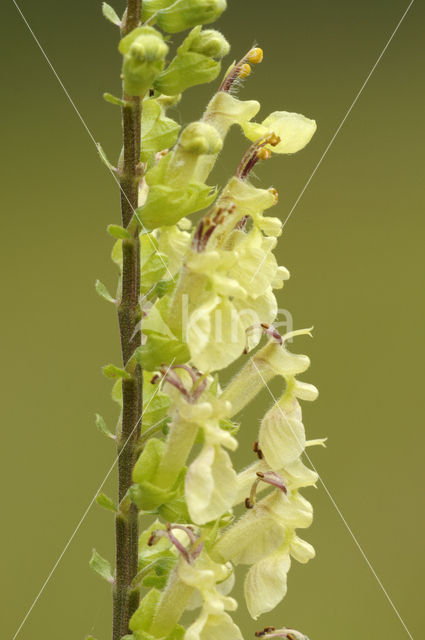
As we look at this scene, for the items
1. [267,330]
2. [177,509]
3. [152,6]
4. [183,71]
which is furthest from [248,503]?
[152,6]

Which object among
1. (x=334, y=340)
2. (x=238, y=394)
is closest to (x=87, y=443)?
(x=334, y=340)

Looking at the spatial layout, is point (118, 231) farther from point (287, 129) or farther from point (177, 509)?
point (177, 509)

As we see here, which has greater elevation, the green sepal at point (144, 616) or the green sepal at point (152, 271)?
the green sepal at point (152, 271)

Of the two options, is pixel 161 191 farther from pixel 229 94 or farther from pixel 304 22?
pixel 304 22

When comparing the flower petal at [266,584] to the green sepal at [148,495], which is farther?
the flower petal at [266,584]

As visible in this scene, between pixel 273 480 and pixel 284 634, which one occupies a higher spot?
pixel 273 480

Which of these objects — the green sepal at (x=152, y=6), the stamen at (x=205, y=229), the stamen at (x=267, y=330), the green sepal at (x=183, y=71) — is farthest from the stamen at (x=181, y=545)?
the green sepal at (x=152, y=6)

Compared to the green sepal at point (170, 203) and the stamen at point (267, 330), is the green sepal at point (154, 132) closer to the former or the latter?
the green sepal at point (170, 203)
